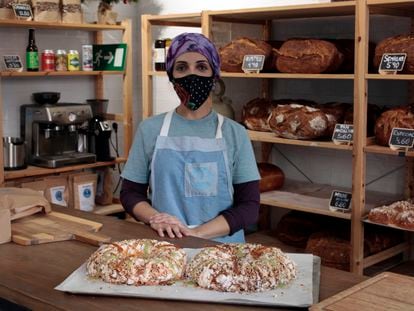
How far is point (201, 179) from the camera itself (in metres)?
2.39

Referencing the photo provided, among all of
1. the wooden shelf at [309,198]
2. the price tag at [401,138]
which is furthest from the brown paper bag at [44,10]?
the price tag at [401,138]

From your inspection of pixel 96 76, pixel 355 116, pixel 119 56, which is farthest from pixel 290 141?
pixel 96 76

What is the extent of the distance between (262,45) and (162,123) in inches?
54.4

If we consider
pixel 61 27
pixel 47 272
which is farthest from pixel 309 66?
pixel 47 272

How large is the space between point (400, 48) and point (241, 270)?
1917 millimetres

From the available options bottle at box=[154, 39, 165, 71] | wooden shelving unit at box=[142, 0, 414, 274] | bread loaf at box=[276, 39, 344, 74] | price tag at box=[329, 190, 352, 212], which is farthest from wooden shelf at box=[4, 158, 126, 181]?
price tag at box=[329, 190, 352, 212]

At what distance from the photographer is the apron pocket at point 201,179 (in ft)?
7.84

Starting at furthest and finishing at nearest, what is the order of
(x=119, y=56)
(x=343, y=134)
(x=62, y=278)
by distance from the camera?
(x=119, y=56) < (x=343, y=134) < (x=62, y=278)

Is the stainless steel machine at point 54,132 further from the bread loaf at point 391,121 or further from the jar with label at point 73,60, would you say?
the bread loaf at point 391,121

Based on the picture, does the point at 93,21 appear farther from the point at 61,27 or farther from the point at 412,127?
the point at 412,127

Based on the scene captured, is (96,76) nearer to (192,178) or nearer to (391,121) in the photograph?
(391,121)

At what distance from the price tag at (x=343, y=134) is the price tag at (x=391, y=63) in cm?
33

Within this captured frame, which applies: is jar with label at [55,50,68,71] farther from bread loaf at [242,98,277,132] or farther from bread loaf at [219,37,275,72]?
bread loaf at [242,98,277,132]

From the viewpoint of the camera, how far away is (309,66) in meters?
3.39
